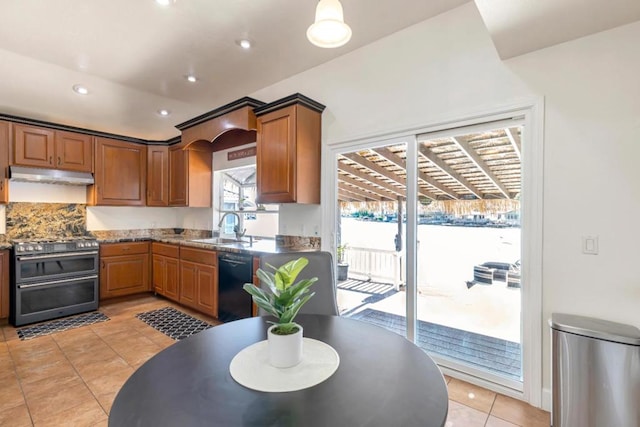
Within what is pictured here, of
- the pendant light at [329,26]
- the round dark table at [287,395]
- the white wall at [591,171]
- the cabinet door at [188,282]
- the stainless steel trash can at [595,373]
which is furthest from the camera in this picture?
the cabinet door at [188,282]

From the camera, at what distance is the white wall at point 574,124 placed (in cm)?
178

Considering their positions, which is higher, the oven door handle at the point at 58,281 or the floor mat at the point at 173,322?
the oven door handle at the point at 58,281

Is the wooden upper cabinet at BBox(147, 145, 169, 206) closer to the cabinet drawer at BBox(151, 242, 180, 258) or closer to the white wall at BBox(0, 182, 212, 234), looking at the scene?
the white wall at BBox(0, 182, 212, 234)

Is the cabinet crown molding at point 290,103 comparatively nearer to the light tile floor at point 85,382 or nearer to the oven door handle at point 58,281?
the light tile floor at point 85,382

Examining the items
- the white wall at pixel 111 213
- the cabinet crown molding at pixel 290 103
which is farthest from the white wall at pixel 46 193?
the cabinet crown molding at pixel 290 103

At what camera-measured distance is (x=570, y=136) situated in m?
1.93

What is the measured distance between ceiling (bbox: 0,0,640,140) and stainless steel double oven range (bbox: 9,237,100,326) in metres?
1.78

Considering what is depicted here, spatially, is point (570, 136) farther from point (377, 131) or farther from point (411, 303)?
point (411, 303)

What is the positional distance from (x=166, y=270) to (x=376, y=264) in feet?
9.84

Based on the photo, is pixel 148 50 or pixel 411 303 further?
pixel 148 50

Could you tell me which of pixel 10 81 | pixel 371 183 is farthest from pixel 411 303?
pixel 10 81

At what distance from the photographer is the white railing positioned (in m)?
2.89

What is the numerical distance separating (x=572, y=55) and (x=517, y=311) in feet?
5.88

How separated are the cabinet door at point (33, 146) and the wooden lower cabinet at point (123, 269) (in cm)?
127
